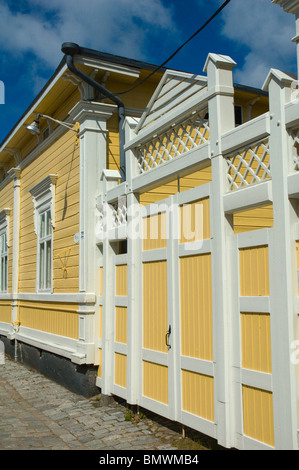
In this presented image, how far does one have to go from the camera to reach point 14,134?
11.1 m

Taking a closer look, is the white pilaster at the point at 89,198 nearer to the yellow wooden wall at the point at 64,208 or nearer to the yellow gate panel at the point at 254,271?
the yellow wooden wall at the point at 64,208

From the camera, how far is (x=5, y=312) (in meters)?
12.9

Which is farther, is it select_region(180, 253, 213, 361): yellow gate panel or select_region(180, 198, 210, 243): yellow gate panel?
select_region(180, 198, 210, 243): yellow gate panel

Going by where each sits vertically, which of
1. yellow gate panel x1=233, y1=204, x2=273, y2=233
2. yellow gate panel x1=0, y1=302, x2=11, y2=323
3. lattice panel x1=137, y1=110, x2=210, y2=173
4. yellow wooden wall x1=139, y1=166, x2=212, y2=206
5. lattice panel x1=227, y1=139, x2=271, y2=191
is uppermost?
lattice panel x1=137, y1=110, x2=210, y2=173

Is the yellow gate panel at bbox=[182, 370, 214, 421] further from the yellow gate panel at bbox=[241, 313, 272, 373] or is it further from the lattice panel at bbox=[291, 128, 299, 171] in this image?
the lattice panel at bbox=[291, 128, 299, 171]

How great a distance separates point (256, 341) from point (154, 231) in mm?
2151

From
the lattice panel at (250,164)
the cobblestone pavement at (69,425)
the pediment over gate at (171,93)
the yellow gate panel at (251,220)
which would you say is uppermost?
the pediment over gate at (171,93)

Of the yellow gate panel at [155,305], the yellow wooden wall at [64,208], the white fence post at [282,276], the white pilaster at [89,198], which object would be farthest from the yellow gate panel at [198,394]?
the yellow wooden wall at [64,208]

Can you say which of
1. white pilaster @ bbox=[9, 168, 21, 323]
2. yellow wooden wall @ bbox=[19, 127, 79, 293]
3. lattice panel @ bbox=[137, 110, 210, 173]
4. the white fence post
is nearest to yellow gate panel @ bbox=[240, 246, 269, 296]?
the white fence post

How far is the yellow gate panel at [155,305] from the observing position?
5.46 meters

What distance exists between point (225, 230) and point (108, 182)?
3112 mm

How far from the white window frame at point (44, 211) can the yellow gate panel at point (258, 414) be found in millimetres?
5782

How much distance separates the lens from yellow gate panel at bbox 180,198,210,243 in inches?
188

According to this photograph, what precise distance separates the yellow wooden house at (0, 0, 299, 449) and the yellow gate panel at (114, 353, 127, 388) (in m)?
0.03
